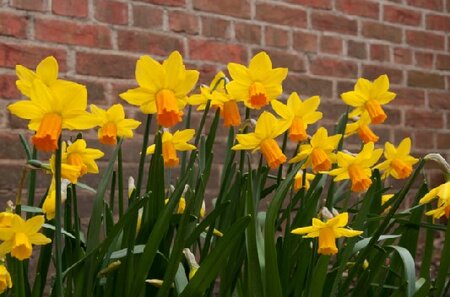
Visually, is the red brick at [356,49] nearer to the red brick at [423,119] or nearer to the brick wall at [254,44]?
the brick wall at [254,44]

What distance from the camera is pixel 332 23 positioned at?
256 centimetres

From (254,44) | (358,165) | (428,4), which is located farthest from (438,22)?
(358,165)

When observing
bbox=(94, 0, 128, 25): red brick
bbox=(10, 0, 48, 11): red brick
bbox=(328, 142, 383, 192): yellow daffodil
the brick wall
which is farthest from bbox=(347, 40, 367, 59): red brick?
bbox=(328, 142, 383, 192): yellow daffodil

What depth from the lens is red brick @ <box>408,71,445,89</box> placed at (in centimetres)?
279

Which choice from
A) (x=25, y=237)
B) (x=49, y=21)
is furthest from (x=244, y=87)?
(x=49, y=21)

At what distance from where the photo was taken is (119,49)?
2.06m

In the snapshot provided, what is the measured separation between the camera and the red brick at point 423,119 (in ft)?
9.11

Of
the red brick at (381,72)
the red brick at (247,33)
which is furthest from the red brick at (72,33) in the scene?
the red brick at (381,72)

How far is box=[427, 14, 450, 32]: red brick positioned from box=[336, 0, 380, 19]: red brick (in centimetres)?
28

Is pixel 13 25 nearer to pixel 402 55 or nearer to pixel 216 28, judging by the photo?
pixel 216 28

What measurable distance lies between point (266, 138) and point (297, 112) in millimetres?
86

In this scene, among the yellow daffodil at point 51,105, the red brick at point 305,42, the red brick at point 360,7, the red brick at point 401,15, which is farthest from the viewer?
the red brick at point 401,15

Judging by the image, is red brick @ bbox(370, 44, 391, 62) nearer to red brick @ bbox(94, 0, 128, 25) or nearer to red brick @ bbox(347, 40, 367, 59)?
red brick @ bbox(347, 40, 367, 59)

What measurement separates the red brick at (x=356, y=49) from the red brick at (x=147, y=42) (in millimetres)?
734
